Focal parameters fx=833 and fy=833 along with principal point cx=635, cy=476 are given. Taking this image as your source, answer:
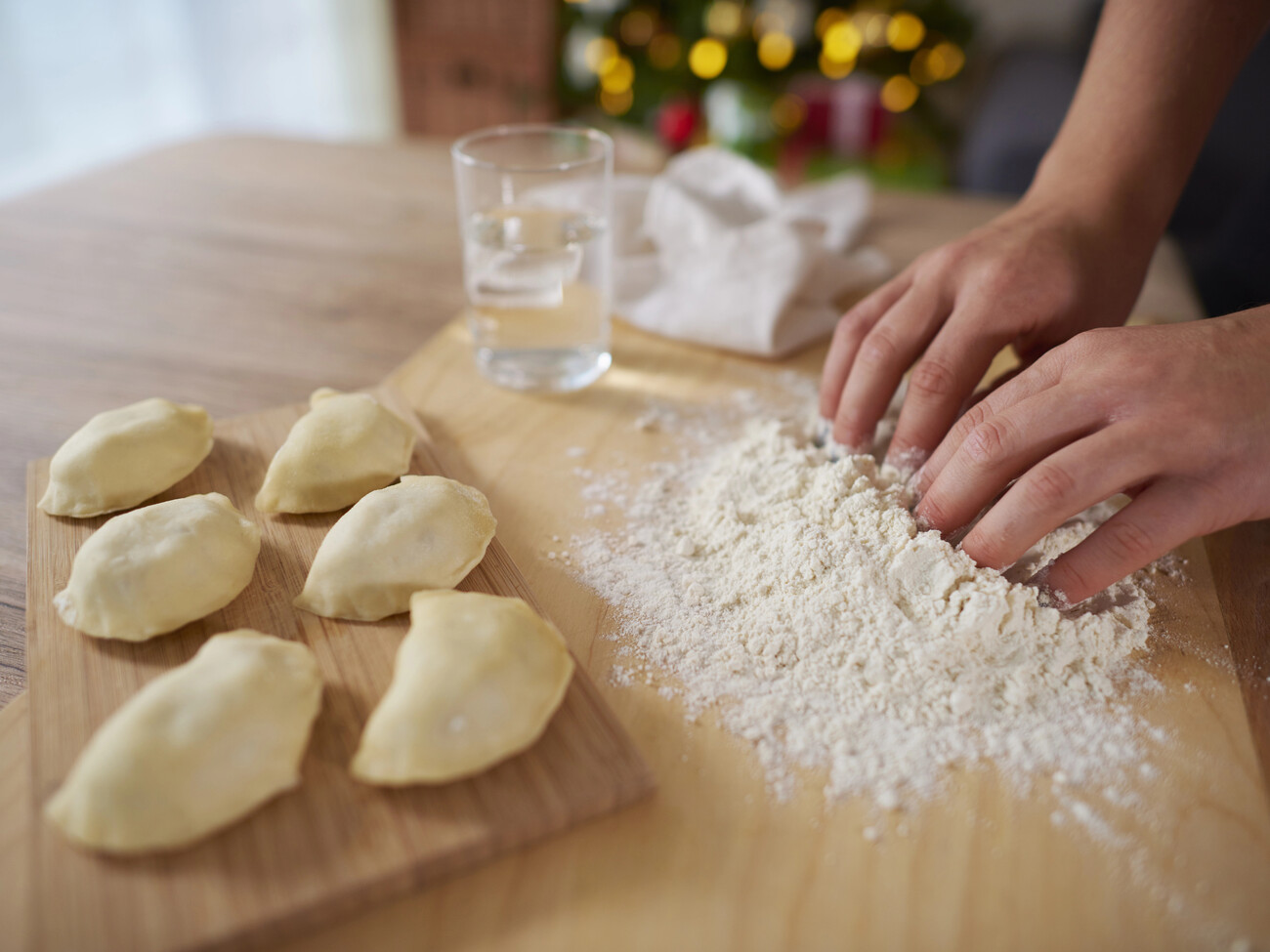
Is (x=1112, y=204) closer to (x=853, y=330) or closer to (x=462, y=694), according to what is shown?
(x=853, y=330)

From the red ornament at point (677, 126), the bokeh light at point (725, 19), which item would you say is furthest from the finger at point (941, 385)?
the bokeh light at point (725, 19)

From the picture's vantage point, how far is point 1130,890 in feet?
1.75

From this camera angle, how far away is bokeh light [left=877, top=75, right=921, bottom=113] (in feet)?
10.0

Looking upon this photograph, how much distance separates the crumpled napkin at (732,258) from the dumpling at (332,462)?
1.68 feet

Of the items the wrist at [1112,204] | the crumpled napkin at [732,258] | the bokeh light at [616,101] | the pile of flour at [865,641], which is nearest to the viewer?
the pile of flour at [865,641]

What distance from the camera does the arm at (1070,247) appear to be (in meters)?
0.87

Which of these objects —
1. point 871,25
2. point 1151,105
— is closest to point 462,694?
point 1151,105

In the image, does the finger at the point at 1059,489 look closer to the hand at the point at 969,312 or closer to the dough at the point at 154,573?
the hand at the point at 969,312

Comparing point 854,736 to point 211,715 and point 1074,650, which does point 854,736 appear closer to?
point 1074,650

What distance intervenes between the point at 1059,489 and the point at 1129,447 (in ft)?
0.20

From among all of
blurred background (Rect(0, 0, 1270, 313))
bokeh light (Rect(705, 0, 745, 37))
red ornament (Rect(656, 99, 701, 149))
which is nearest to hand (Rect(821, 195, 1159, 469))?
blurred background (Rect(0, 0, 1270, 313))

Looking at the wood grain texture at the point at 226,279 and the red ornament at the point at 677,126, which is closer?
the wood grain texture at the point at 226,279

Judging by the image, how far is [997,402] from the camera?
757 mm

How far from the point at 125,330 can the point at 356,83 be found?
327 centimetres
